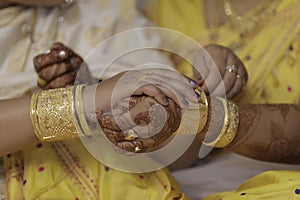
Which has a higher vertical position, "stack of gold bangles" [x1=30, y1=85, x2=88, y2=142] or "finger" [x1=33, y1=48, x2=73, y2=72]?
"finger" [x1=33, y1=48, x2=73, y2=72]

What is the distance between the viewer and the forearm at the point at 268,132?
110 cm

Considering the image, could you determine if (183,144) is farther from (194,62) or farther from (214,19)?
(214,19)

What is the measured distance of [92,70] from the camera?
1197 mm

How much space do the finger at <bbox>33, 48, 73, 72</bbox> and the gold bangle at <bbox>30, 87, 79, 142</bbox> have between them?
4.2 inches

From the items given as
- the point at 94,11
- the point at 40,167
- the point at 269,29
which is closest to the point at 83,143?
the point at 40,167

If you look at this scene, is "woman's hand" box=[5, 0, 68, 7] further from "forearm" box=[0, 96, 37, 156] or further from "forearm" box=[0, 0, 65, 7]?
"forearm" box=[0, 96, 37, 156]

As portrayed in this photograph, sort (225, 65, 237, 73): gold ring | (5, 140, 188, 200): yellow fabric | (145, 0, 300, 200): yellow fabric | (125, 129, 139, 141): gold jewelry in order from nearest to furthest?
(125, 129, 139, 141): gold jewelry < (5, 140, 188, 200): yellow fabric < (225, 65, 237, 73): gold ring < (145, 0, 300, 200): yellow fabric

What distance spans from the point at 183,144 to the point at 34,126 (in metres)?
0.31

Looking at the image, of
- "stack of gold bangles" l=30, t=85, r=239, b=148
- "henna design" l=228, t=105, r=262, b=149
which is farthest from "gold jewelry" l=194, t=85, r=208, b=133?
"henna design" l=228, t=105, r=262, b=149

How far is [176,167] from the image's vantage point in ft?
4.14

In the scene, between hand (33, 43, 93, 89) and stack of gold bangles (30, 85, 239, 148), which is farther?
hand (33, 43, 93, 89)

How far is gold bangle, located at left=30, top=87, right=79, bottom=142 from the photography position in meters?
0.96

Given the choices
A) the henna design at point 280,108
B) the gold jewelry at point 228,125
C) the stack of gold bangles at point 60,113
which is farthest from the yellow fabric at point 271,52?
the stack of gold bangles at point 60,113

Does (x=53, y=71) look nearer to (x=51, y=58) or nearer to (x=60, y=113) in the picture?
(x=51, y=58)
